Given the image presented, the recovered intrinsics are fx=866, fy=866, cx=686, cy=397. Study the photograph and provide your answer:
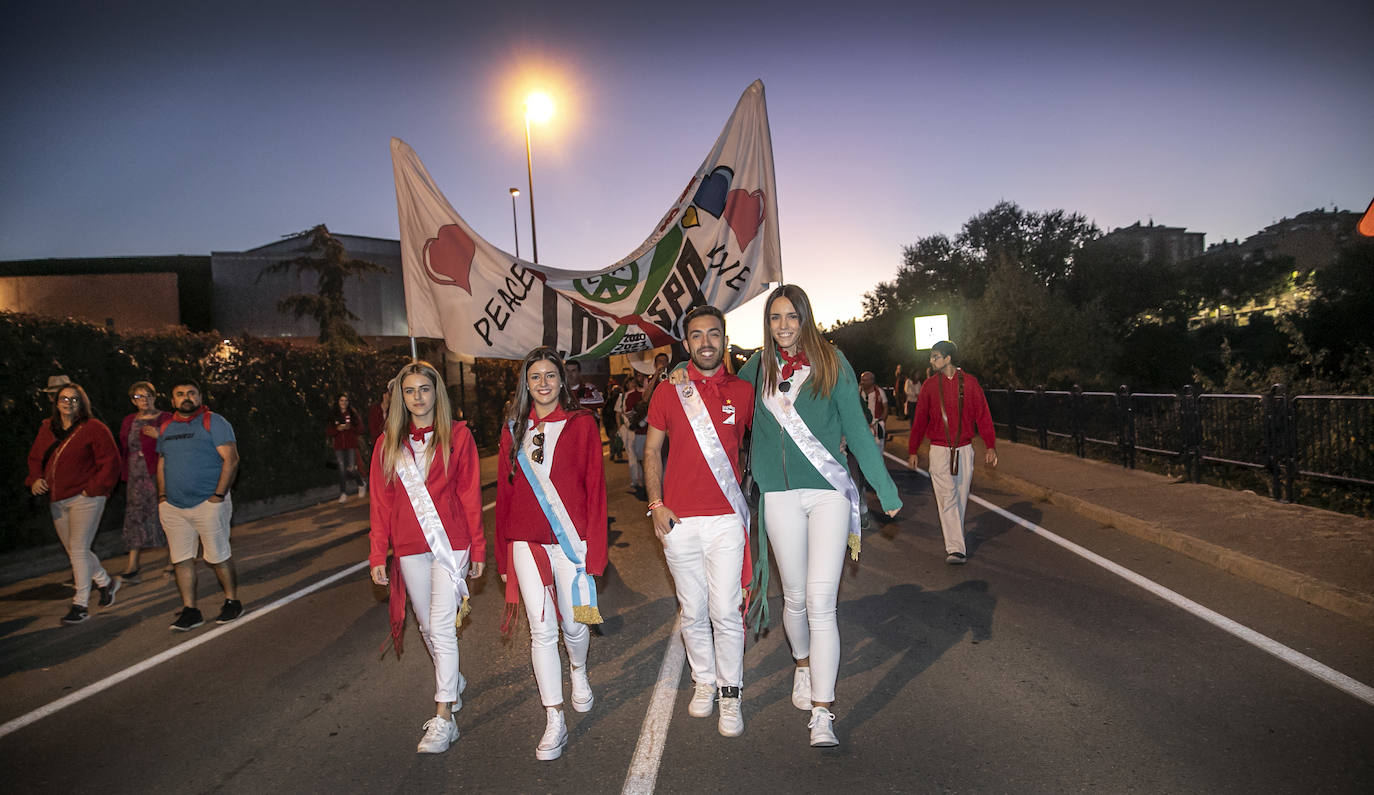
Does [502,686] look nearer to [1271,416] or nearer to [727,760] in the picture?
[727,760]

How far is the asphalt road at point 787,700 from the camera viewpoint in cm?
358

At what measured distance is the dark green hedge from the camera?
9.70m

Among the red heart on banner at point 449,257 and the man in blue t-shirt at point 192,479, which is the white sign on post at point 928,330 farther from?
the man in blue t-shirt at point 192,479

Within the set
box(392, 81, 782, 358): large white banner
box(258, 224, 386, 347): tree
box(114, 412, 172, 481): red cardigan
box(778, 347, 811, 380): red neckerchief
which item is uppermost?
box(258, 224, 386, 347): tree

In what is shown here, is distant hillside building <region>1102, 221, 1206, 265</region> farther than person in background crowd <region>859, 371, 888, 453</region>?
Yes

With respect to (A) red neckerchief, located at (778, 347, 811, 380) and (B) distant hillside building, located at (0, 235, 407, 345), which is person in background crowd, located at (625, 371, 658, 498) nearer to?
(A) red neckerchief, located at (778, 347, 811, 380)

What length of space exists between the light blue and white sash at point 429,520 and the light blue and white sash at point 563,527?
1.55 feet

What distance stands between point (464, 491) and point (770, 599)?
3.09 metres

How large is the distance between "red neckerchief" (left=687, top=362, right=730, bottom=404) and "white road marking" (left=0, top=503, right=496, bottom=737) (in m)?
4.07

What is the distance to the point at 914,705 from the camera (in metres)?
4.28

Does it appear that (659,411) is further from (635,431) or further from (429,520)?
(635,431)

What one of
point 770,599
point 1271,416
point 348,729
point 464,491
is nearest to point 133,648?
point 348,729

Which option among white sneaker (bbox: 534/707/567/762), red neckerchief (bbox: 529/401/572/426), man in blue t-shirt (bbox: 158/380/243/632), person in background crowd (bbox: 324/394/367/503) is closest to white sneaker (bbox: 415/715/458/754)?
white sneaker (bbox: 534/707/567/762)

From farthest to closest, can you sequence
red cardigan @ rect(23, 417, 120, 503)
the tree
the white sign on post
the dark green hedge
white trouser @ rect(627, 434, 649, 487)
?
the tree → the white sign on post → white trouser @ rect(627, 434, 649, 487) → the dark green hedge → red cardigan @ rect(23, 417, 120, 503)
